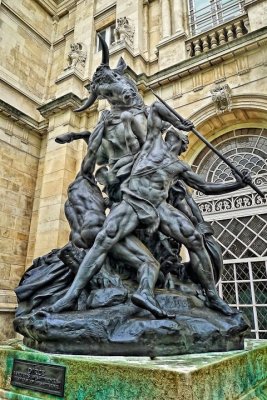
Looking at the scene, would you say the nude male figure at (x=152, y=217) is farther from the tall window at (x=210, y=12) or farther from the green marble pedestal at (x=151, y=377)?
the tall window at (x=210, y=12)

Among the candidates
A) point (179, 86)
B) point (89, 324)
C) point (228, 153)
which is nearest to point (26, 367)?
point (89, 324)

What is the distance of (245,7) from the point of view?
23.3 feet

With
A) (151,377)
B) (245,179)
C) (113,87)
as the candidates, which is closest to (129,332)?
(151,377)

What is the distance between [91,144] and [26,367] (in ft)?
6.86

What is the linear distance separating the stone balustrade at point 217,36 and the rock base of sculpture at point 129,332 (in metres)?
6.83

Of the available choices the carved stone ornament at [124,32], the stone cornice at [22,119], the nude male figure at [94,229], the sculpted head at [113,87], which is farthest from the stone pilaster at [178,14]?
the nude male figure at [94,229]

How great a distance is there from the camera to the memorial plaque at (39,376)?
1662mm

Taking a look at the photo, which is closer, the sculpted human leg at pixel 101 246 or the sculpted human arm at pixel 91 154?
the sculpted human leg at pixel 101 246

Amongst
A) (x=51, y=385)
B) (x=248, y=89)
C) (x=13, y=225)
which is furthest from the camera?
(x=13, y=225)

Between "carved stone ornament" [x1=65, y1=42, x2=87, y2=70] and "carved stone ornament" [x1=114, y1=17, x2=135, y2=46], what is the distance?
1.73m

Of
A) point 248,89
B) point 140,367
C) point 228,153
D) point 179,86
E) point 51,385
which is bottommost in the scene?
point 51,385

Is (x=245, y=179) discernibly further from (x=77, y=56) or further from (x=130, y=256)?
(x=77, y=56)

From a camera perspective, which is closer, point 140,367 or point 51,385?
point 140,367

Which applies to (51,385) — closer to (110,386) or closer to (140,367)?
(110,386)
